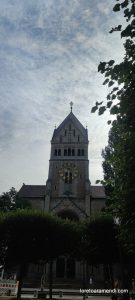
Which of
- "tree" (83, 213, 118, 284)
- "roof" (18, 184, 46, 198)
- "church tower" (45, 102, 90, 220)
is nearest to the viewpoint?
"tree" (83, 213, 118, 284)

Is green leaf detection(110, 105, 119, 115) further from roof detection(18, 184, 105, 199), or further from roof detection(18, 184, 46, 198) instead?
roof detection(18, 184, 46, 198)

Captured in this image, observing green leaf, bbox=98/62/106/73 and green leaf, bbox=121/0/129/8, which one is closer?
green leaf, bbox=121/0/129/8

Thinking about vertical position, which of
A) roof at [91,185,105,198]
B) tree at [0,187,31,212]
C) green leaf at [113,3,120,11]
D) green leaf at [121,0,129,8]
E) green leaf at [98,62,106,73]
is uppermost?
roof at [91,185,105,198]

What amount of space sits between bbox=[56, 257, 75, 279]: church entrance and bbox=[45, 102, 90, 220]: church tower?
817 cm

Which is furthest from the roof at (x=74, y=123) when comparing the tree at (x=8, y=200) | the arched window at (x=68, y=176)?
the tree at (x=8, y=200)

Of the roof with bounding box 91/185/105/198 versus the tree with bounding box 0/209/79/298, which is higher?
the roof with bounding box 91/185/105/198

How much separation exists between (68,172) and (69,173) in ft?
0.97

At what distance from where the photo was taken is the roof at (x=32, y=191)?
69.8m

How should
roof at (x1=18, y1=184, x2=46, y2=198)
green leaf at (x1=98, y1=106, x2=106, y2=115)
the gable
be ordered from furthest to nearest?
the gable < roof at (x1=18, y1=184, x2=46, y2=198) < green leaf at (x1=98, y1=106, x2=106, y2=115)

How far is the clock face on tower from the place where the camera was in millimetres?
66688

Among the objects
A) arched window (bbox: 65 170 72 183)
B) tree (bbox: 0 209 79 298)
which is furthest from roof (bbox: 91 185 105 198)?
tree (bbox: 0 209 79 298)

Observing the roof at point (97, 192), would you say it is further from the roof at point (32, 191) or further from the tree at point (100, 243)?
the tree at point (100, 243)

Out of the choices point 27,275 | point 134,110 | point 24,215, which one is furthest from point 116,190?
point 27,275

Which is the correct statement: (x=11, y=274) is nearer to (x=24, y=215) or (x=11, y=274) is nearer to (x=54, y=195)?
(x=54, y=195)
